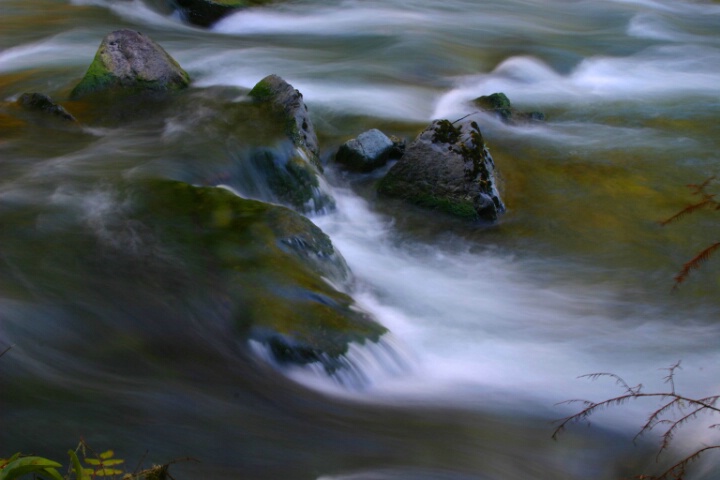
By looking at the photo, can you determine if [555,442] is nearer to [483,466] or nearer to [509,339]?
[483,466]

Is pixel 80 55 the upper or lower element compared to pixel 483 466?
upper

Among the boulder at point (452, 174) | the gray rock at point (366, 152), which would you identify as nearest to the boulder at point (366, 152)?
the gray rock at point (366, 152)

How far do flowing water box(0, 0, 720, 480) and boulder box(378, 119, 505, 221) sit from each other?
181 millimetres

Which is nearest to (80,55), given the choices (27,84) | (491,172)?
(27,84)

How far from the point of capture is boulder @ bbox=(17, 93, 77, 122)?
287 inches

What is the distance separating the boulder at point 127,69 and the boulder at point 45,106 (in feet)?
1.51

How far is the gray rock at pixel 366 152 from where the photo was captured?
723cm

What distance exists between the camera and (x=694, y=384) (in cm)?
467

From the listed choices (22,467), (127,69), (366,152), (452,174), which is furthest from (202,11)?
(22,467)

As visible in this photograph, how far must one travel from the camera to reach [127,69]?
308 inches

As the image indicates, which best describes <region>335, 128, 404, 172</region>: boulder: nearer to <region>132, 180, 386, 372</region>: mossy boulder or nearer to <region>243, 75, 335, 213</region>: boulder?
<region>243, 75, 335, 213</region>: boulder

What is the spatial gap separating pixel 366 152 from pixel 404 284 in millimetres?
1854

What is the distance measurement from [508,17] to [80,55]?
6.60 m

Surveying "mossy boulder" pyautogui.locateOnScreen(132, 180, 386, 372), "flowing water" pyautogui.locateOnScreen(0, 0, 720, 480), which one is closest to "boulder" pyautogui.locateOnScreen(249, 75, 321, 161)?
"flowing water" pyautogui.locateOnScreen(0, 0, 720, 480)
